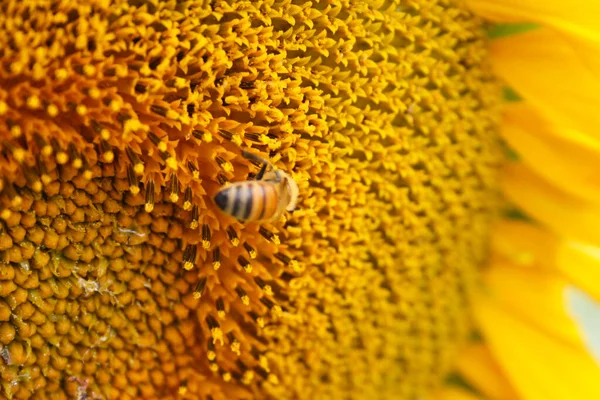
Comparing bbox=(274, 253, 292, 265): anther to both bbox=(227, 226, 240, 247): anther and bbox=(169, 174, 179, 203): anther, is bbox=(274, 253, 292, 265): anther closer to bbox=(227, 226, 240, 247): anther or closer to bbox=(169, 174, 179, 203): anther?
bbox=(227, 226, 240, 247): anther

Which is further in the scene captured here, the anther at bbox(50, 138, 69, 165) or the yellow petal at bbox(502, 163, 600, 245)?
the yellow petal at bbox(502, 163, 600, 245)

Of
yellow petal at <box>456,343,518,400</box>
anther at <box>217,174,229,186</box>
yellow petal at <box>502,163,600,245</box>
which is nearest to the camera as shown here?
anther at <box>217,174,229,186</box>

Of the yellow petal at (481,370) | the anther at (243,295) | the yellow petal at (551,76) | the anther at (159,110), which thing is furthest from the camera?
the yellow petal at (481,370)

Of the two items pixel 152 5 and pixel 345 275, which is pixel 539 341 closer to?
pixel 345 275

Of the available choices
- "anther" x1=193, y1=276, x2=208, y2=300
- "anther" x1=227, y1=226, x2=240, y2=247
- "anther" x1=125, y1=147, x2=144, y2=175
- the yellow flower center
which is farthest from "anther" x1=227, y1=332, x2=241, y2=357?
"anther" x1=125, y1=147, x2=144, y2=175

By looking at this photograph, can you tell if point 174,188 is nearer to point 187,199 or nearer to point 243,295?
point 187,199

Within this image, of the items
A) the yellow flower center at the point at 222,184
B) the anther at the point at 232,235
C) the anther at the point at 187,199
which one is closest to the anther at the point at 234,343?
the yellow flower center at the point at 222,184

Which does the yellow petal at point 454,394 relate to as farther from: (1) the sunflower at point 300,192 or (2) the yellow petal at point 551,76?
(2) the yellow petal at point 551,76
